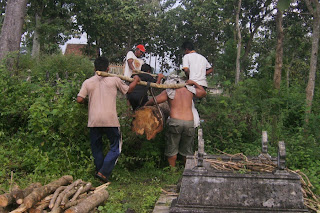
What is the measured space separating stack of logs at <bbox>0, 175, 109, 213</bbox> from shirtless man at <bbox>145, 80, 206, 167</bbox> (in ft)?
7.19

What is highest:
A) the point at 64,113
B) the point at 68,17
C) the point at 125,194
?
the point at 68,17

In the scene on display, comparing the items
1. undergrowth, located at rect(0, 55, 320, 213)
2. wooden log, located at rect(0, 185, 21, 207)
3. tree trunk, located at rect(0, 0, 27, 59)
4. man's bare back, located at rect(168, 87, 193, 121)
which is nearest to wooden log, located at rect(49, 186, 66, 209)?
wooden log, located at rect(0, 185, 21, 207)

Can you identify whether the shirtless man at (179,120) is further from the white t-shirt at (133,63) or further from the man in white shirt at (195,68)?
the white t-shirt at (133,63)

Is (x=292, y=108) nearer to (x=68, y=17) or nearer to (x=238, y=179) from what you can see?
(x=238, y=179)

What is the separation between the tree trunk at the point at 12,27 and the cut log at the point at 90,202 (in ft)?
25.7

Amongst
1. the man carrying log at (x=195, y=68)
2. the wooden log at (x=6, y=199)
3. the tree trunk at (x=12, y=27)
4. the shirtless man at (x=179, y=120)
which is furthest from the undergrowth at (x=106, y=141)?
the tree trunk at (x=12, y=27)

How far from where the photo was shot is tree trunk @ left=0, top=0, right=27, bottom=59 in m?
11.1

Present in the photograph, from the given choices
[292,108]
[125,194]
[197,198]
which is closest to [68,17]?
[292,108]

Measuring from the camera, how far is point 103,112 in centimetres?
579

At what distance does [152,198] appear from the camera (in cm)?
517

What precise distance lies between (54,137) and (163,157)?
2271 mm

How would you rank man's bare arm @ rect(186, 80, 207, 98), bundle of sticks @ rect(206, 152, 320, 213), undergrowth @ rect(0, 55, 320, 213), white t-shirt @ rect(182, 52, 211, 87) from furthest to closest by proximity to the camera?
1. white t-shirt @ rect(182, 52, 211, 87)
2. man's bare arm @ rect(186, 80, 207, 98)
3. undergrowth @ rect(0, 55, 320, 213)
4. bundle of sticks @ rect(206, 152, 320, 213)

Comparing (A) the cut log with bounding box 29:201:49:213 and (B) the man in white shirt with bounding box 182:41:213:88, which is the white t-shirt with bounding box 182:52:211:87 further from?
(A) the cut log with bounding box 29:201:49:213

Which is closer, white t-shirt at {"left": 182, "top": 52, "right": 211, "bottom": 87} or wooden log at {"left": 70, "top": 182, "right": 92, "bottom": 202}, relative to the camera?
wooden log at {"left": 70, "top": 182, "right": 92, "bottom": 202}
